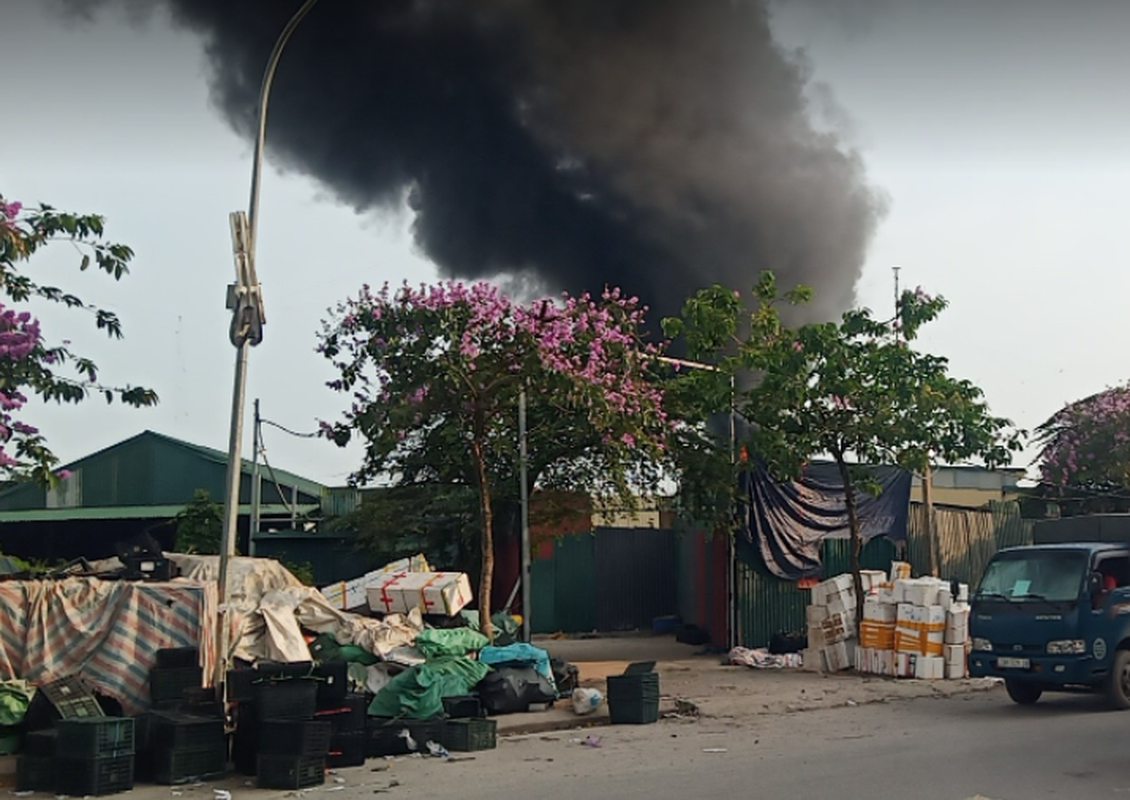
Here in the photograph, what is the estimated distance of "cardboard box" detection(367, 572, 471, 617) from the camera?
1738 cm

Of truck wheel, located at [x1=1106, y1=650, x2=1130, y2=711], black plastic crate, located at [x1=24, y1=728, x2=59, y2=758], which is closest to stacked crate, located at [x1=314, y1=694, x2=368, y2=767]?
black plastic crate, located at [x1=24, y1=728, x2=59, y2=758]

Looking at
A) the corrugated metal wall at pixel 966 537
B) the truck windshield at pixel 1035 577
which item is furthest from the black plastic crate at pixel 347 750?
the corrugated metal wall at pixel 966 537

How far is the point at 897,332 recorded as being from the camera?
68.7 ft

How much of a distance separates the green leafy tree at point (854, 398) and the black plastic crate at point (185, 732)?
1114 cm

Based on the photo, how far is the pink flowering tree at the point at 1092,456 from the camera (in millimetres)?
28578

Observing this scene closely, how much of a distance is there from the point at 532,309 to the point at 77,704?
339 inches

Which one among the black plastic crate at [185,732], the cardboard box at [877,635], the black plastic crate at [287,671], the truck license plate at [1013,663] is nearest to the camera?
the black plastic crate at [185,732]

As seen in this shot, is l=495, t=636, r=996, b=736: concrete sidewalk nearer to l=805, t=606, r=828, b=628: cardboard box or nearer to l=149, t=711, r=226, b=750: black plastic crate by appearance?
l=805, t=606, r=828, b=628: cardboard box

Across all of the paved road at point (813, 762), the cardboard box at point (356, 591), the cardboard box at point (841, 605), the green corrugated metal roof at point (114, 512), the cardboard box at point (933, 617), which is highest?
the green corrugated metal roof at point (114, 512)

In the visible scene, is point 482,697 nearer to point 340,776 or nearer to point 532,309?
point 340,776

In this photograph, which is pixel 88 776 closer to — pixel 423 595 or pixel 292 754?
pixel 292 754

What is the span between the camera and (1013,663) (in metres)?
15.5

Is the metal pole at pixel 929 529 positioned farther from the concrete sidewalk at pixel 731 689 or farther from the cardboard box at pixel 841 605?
the concrete sidewalk at pixel 731 689

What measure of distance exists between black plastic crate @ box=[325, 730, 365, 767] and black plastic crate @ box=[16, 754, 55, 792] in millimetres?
2460
